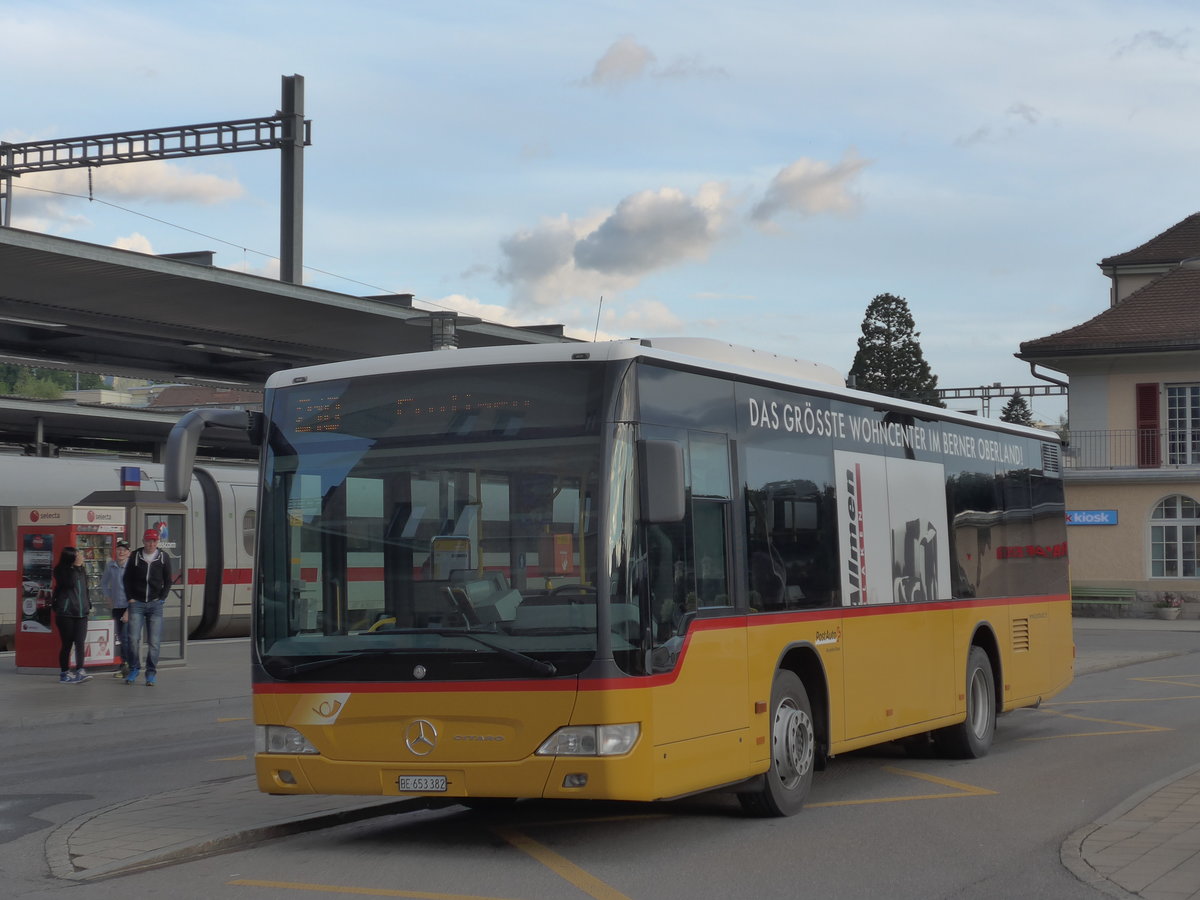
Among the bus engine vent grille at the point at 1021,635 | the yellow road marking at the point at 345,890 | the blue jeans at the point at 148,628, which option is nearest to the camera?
the yellow road marking at the point at 345,890

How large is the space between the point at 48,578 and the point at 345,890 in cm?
1587

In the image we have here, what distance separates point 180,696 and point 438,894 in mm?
12033

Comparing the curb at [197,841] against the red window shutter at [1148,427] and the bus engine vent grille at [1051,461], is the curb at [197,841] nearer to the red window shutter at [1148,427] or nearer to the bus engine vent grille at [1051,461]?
the bus engine vent grille at [1051,461]

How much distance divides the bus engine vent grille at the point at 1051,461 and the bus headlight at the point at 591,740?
8.84 metres

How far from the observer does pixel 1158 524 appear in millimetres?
47125

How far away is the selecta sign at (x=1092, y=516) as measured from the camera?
4734cm

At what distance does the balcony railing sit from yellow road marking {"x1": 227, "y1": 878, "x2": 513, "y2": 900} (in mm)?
43393

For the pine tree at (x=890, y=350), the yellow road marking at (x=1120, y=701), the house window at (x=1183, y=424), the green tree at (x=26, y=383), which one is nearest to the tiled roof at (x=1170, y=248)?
the house window at (x=1183, y=424)

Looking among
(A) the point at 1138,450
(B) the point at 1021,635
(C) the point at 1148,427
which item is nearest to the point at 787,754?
(B) the point at 1021,635

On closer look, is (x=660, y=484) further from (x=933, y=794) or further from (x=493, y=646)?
(x=933, y=794)

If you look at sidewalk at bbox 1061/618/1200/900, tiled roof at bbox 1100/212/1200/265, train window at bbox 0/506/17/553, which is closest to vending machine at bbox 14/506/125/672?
train window at bbox 0/506/17/553

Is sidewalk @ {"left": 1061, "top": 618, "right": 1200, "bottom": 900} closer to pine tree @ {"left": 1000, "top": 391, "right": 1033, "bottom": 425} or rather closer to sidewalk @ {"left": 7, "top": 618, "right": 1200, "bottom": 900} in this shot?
sidewalk @ {"left": 7, "top": 618, "right": 1200, "bottom": 900}

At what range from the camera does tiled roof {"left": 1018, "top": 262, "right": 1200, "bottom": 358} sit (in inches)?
1871

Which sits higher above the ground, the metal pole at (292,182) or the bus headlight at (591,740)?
the metal pole at (292,182)
